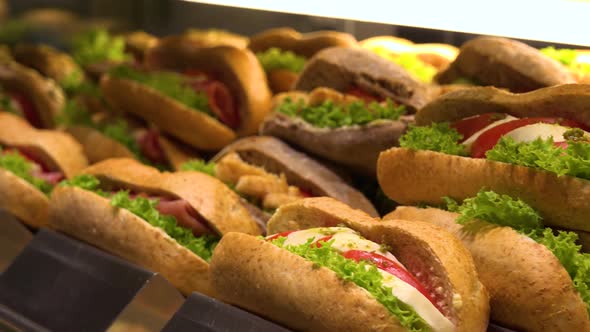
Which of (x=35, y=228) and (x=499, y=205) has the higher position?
(x=499, y=205)

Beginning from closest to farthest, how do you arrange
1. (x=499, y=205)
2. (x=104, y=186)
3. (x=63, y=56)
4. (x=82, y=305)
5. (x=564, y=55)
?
(x=499, y=205)
(x=82, y=305)
(x=564, y=55)
(x=104, y=186)
(x=63, y=56)

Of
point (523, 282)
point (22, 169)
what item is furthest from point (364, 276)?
point (22, 169)

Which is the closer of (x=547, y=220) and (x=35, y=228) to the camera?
(x=547, y=220)


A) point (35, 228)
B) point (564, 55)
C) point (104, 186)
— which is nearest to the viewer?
point (564, 55)

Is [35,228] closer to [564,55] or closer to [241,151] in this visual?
[241,151]

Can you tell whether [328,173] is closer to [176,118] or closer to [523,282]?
[176,118]

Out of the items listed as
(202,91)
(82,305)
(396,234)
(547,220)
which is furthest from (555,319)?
(202,91)

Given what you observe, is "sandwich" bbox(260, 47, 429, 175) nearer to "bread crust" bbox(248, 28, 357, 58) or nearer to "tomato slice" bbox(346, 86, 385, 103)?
"tomato slice" bbox(346, 86, 385, 103)

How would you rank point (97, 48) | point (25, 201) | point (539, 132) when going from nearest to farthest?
point (539, 132) < point (25, 201) < point (97, 48)
